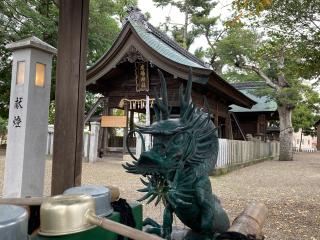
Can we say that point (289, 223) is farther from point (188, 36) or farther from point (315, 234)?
point (188, 36)

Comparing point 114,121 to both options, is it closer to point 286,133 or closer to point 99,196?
point 286,133

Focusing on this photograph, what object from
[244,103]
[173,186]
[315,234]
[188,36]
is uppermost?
[188,36]

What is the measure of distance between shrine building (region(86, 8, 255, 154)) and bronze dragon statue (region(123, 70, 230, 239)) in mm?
9268

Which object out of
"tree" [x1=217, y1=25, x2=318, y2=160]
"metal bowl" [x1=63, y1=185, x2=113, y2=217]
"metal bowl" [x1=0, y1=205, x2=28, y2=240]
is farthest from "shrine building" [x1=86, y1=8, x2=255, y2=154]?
"metal bowl" [x1=0, y1=205, x2=28, y2=240]

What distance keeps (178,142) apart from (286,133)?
64.3 feet

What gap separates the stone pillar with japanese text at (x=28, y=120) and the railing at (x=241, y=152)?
7.97m

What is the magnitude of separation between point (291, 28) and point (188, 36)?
20236 millimetres

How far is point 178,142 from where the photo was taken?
155 cm

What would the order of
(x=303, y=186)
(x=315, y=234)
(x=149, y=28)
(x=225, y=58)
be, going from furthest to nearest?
(x=225, y=58) < (x=149, y=28) < (x=303, y=186) < (x=315, y=234)

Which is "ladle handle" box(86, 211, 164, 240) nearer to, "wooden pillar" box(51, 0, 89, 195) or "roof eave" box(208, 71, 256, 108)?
"wooden pillar" box(51, 0, 89, 195)

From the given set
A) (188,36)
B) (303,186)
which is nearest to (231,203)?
(303,186)

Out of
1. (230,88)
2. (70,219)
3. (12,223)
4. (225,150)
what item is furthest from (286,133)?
(12,223)

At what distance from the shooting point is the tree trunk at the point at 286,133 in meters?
19.7

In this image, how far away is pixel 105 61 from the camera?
12.8m
